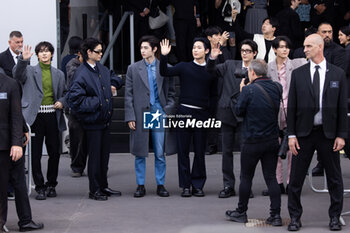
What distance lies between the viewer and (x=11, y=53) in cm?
1074

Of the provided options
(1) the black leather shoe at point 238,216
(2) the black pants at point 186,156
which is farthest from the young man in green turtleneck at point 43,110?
(1) the black leather shoe at point 238,216

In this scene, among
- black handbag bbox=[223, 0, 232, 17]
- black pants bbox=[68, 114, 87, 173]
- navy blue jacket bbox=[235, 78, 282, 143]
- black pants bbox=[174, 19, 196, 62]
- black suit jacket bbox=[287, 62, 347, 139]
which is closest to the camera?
black suit jacket bbox=[287, 62, 347, 139]

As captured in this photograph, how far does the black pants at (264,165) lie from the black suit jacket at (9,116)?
2474mm

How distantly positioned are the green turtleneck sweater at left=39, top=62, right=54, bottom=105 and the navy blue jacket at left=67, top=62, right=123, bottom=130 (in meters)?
0.43

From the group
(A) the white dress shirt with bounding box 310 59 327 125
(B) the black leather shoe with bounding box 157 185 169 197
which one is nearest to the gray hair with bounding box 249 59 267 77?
(A) the white dress shirt with bounding box 310 59 327 125

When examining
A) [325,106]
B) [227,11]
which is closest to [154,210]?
[325,106]

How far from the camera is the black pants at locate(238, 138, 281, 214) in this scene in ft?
26.6

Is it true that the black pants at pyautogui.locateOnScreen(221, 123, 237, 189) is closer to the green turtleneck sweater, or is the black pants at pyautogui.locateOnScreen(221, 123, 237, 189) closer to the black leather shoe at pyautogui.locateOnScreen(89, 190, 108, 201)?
the black leather shoe at pyautogui.locateOnScreen(89, 190, 108, 201)

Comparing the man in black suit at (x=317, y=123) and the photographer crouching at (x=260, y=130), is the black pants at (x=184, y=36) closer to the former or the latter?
the photographer crouching at (x=260, y=130)

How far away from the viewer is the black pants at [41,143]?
9.71m

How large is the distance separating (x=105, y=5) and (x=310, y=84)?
347 inches

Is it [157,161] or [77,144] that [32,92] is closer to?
[77,144]

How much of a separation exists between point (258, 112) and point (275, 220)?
1.21 metres

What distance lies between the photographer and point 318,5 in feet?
50.5
